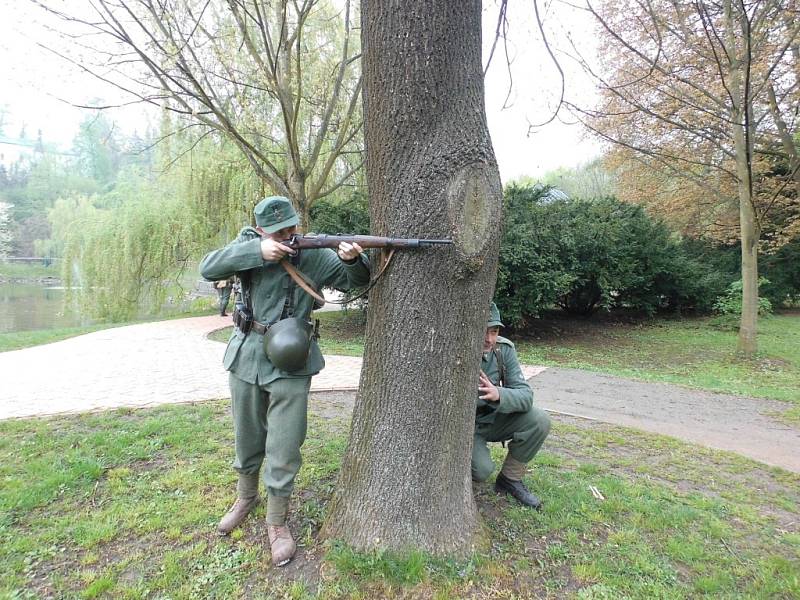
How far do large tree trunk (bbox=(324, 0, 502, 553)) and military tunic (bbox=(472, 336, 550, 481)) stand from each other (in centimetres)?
62

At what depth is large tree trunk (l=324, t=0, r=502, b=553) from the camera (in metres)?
2.32

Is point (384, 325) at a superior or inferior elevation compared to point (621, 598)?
superior

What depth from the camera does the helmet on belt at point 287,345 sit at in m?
2.44

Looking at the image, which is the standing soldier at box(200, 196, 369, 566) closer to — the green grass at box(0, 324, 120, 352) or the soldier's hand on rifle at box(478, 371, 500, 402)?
the soldier's hand on rifle at box(478, 371, 500, 402)

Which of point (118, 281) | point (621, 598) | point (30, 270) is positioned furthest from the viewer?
point (30, 270)

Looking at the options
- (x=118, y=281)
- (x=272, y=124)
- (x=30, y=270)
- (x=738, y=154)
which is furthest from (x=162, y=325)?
(x=30, y=270)

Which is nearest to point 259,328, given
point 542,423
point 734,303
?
point 542,423

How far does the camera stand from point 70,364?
806 centimetres

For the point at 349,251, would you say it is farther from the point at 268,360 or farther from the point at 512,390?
the point at 512,390

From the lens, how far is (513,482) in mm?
3199

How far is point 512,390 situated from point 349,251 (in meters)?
1.56

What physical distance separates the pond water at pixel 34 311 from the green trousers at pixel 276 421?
16.3 m

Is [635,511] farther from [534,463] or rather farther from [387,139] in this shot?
[387,139]

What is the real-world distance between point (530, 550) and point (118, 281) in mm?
15867
